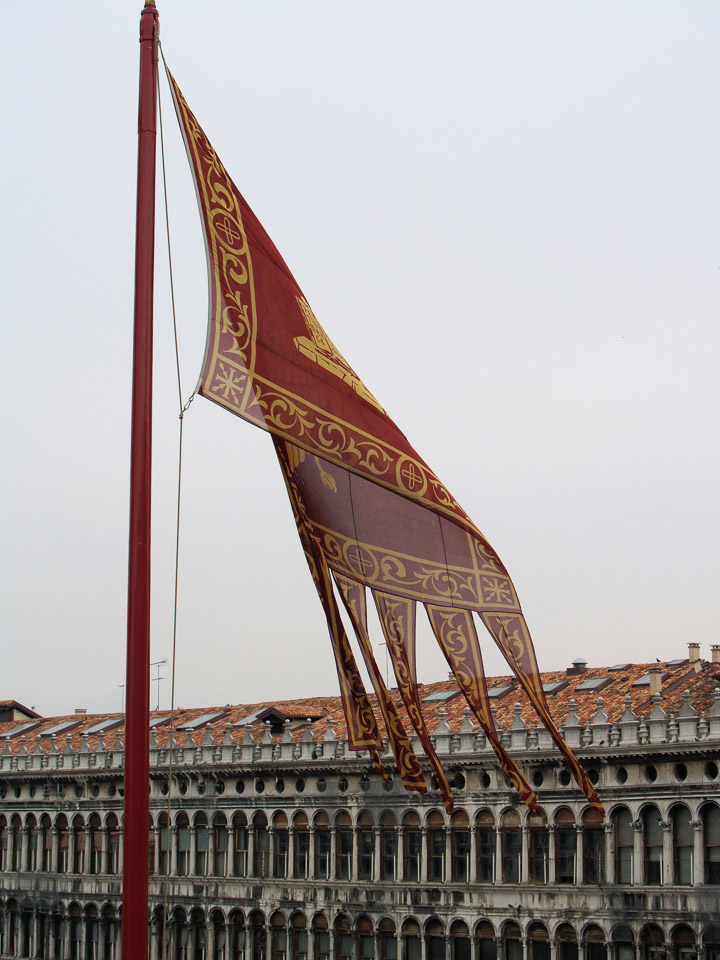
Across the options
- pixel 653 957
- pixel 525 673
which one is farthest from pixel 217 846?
pixel 525 673

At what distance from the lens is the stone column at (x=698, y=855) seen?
36.8 meters

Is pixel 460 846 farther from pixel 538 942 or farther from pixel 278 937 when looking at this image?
pixel 278 937

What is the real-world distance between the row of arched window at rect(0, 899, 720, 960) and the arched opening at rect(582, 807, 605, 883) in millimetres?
1346

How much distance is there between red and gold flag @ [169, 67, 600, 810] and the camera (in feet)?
37.9

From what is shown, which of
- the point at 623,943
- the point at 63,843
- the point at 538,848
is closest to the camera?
the point at 623,943

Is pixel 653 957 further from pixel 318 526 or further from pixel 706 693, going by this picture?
pixel 318 526

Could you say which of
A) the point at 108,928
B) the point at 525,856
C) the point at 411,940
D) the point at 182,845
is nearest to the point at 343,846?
the point at 411,940

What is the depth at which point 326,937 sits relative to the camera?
4538 cm

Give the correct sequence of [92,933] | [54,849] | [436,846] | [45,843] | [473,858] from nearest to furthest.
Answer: [473,858] < [436,846] < [92,933] < [54,849] < [45,843]

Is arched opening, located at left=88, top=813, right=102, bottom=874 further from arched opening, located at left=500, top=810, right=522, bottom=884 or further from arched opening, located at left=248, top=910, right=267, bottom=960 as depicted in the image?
arched opening, located at left=500, top=810, right=522, bottom=884

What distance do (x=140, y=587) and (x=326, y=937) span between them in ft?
127

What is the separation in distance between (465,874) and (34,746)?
2353cm

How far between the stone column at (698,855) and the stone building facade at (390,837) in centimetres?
9

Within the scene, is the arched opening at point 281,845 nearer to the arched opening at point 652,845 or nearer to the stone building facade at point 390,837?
the stone building facade at point 390,837
